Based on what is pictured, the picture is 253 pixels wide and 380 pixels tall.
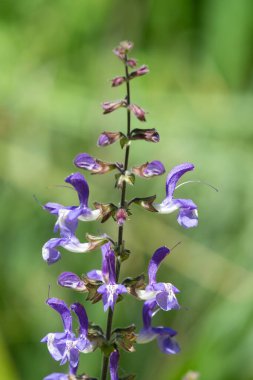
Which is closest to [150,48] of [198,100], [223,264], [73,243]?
[198,100]

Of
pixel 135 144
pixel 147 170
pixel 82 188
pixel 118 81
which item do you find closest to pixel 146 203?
pixel 147 170

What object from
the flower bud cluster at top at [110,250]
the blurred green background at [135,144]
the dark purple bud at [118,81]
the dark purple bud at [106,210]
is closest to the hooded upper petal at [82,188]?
the flower bud cluster at top at [110,250]

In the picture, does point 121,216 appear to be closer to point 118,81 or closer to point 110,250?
point 110,250

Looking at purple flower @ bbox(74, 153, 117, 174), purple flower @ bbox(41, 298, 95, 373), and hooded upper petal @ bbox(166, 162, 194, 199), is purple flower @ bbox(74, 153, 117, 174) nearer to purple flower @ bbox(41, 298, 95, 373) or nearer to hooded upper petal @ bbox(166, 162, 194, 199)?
hooded upper petal @ bbox(166, 162, 194, 199)

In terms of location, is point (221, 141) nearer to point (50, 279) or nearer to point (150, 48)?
point (150, 48)

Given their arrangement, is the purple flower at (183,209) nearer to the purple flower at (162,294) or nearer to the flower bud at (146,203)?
the flower bud at (146,203)
